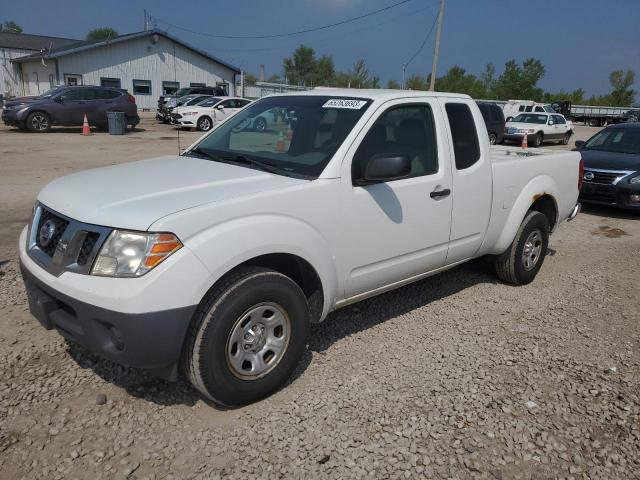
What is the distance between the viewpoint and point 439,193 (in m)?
3.90

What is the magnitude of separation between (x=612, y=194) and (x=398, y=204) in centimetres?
678

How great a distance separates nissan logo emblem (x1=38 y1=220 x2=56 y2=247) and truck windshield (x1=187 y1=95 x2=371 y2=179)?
1.21 meters

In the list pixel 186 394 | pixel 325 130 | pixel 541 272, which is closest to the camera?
pixel 186 394

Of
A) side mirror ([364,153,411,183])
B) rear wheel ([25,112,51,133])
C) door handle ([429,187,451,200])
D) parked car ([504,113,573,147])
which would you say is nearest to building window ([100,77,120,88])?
rear wheel ([25,112,51,133])

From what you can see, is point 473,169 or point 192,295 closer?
point 192,295

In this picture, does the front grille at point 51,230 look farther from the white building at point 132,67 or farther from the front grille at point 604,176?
the white building at point 132,67

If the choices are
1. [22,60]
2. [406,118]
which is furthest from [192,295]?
[22,60]

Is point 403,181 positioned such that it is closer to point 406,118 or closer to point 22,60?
point 406,118

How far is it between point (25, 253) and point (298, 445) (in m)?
1.94

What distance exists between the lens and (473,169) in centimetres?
422

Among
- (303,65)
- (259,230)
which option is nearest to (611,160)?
(259,230)

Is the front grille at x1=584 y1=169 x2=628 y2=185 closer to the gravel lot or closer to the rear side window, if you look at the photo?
the gravel lot

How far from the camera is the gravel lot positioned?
8.74 feet

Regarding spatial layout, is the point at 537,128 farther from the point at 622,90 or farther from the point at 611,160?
the point at 622,90
